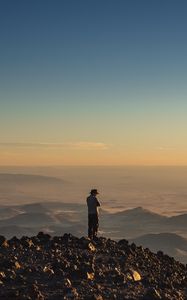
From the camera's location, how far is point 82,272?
16.3m

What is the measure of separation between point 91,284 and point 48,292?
1.67 m

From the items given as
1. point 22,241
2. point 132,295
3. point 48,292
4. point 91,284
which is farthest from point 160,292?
point 22,241

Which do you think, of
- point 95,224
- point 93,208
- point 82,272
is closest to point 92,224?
point 95,224

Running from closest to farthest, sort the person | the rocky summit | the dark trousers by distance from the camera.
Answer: the rocky summit → the person → the dark trousers

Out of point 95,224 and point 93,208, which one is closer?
point 93,208

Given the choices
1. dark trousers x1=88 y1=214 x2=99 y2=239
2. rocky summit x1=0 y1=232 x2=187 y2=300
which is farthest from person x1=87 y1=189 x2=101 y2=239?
rocky summit x1=0 y1=232 x2=187 y2=300

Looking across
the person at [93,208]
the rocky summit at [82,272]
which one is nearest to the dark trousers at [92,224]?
the person at [93,208]

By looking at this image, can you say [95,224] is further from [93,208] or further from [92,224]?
[93,208]

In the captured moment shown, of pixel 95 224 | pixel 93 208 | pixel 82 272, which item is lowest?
pixel 82 272

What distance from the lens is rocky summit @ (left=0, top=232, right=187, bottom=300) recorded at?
1470cm

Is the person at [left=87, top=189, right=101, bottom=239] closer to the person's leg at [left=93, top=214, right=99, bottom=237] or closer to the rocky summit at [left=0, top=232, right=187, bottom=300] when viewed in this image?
the person's leg at [left=93, top=214, right=99, bottom=237]

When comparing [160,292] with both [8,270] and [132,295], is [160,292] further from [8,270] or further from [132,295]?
[8,270]

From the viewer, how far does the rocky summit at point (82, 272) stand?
48.2 ft

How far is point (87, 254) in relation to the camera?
20016 mm
